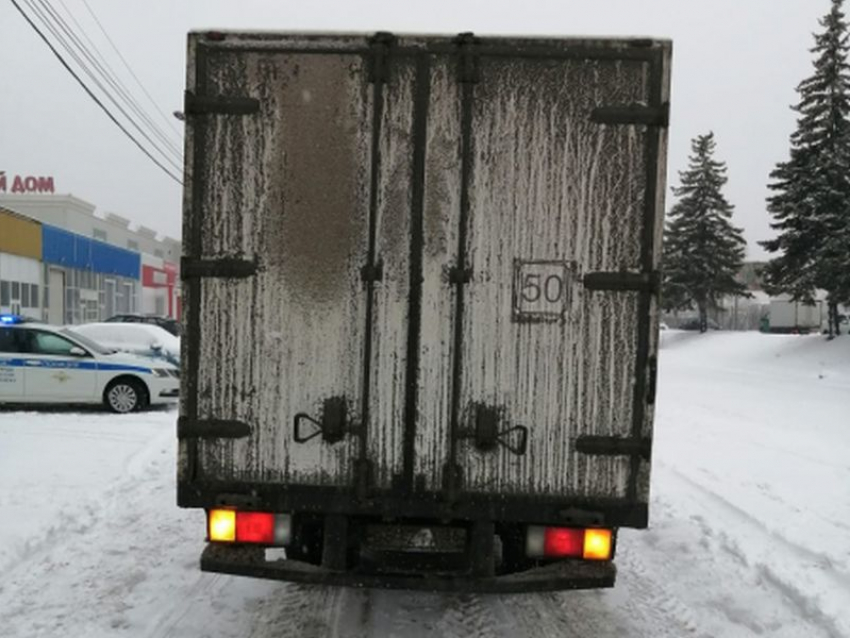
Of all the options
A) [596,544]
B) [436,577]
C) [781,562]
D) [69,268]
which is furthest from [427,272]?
[69,268]

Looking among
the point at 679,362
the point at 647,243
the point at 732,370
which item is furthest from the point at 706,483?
the point at 679,362

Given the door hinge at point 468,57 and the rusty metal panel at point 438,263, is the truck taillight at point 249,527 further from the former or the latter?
the door hinge at point 468,57

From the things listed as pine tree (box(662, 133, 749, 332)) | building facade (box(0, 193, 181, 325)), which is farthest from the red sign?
pine tree (box(662, 133, 749, 332))

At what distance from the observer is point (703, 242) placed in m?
44.5

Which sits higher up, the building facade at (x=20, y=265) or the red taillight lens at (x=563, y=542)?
the building facade at (x=20, y=265)

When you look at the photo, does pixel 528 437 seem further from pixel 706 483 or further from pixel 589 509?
pixel 706 483

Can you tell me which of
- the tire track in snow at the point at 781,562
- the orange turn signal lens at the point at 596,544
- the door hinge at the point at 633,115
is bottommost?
the tire track in snow at the point at 781,562

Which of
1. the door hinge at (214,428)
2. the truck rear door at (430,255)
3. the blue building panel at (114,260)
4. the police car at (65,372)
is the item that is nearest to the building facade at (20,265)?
the blue building panel at (114,260)

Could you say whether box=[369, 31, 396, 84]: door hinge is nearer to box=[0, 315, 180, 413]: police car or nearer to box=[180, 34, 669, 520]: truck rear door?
box=[180, 34, 669, 520]: truck rear door

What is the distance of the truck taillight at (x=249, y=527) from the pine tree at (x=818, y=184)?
1170 inches

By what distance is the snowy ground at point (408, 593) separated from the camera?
4.39m

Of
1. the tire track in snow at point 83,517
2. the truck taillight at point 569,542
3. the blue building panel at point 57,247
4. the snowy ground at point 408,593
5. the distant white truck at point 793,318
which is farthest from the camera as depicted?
the distant white truck at point 793,318

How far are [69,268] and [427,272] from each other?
39955 mm

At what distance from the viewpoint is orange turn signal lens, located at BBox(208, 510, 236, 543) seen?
379 centimetres
